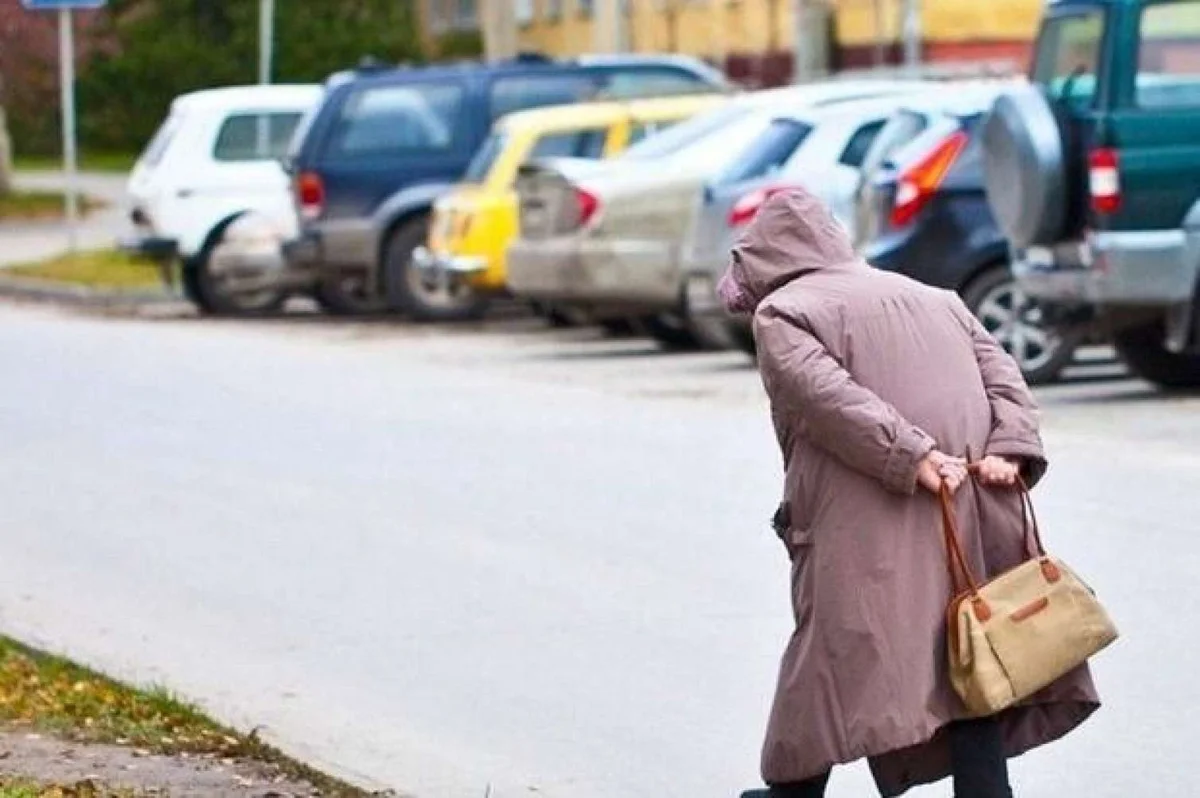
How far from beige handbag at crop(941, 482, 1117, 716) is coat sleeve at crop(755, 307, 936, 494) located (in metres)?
0.10

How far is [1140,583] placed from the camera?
35.9ft

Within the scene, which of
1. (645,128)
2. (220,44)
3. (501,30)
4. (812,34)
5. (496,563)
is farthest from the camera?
(220,44)

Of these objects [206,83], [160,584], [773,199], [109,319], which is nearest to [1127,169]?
[160,584]

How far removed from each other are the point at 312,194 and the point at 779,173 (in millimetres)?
7487

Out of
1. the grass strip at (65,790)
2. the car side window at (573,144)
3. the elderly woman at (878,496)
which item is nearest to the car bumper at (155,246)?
the car side window at (573,144)

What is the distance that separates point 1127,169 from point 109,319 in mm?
14756

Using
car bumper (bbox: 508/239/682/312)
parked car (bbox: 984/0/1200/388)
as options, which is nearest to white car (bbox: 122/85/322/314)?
car bumper (bbox: 508/239/682/312)

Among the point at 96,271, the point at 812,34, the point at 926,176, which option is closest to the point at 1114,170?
the point at 926,176

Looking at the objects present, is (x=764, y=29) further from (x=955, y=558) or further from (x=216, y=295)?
(x=955, y=558)

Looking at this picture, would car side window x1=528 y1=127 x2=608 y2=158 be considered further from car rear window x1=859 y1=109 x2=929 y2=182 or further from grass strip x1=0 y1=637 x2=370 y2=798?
grass strip x1=0 y1=637 x2=370 y2=798

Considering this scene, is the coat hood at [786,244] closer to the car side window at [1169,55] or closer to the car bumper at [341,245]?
the car side window at [1169,55]

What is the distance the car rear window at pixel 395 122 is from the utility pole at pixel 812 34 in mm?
18894

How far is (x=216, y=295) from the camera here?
29156 millimetres

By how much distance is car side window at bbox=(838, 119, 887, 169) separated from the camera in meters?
20.3
